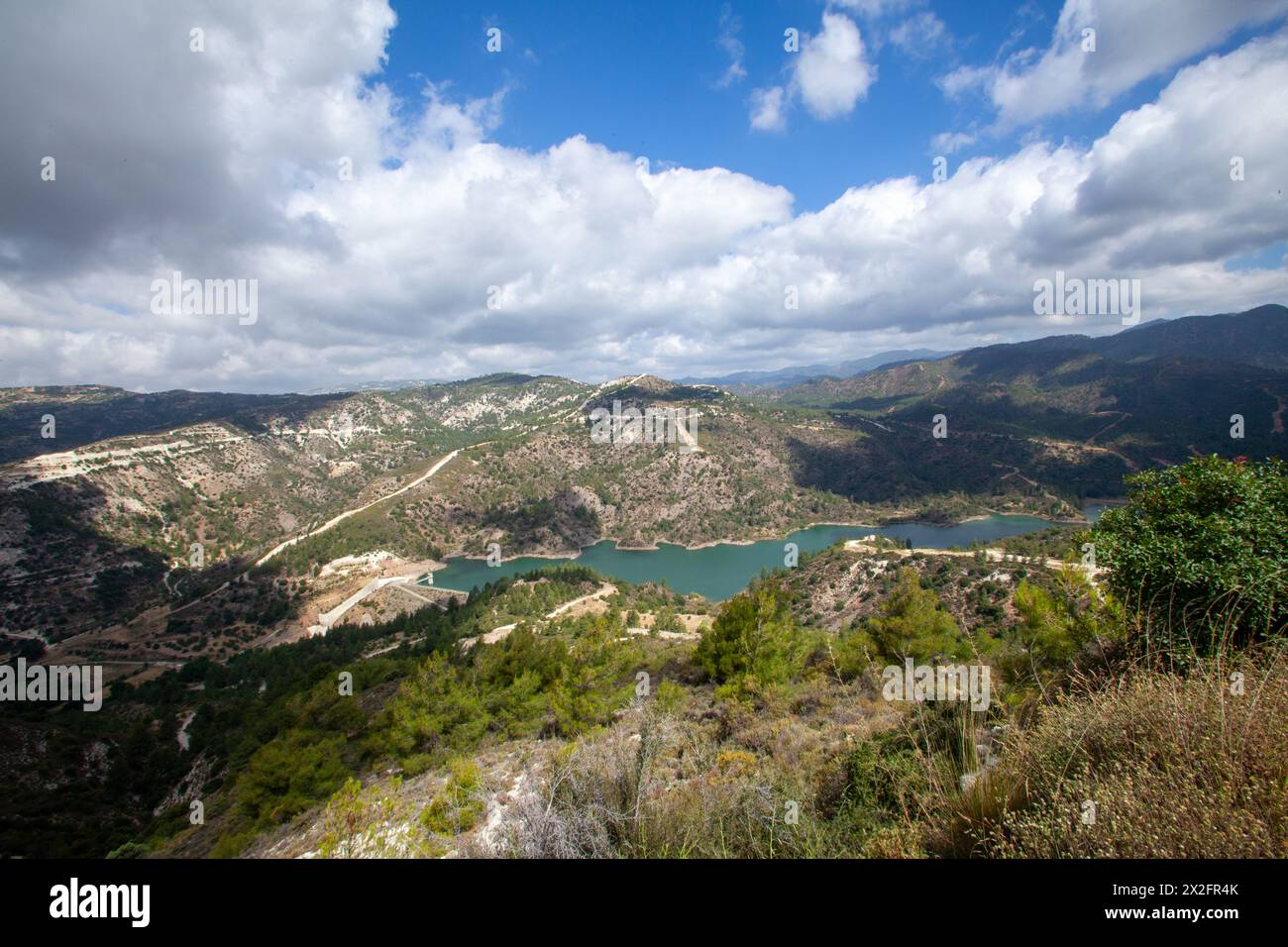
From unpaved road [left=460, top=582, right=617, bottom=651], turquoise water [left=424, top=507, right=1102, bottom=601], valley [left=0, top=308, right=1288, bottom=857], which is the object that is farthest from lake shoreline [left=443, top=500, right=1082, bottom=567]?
unpaved road [left=460, top=582, right=617, bottom=651]

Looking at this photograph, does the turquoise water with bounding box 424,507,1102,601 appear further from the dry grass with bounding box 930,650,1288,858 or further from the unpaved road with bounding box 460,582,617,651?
the dry grass with bounding box 930,650,1288,858

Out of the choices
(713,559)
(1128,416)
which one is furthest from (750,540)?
(1128,416)

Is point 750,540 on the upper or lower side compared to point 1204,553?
lower

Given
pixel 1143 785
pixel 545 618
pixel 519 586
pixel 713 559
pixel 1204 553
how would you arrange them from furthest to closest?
pixel 713 559 → pixel 519 586 → pixel 545 618 → pixel 1204 553 → pixel 1143 785

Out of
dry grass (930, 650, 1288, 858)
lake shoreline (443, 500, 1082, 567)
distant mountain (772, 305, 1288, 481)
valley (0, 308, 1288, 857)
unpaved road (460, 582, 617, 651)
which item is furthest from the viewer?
distant mountain (772, 305, 1288, 481)

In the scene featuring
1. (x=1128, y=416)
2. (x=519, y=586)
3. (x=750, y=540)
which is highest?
(x=1128, y=416)

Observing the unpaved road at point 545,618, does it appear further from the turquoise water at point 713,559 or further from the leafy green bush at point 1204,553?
the leafy green bush at point 1204,553

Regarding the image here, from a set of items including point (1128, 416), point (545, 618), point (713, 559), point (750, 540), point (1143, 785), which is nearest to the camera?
point (1143, 785)

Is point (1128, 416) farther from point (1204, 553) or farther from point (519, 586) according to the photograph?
point (1204, 553)
